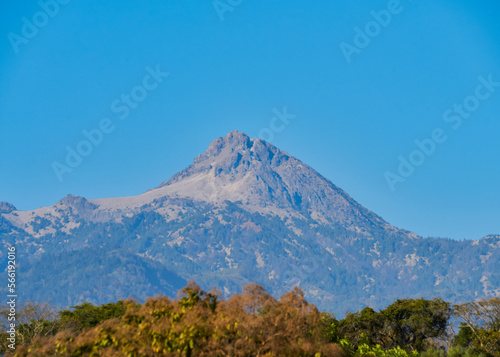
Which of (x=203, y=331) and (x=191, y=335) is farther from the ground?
(x=203, y=331)

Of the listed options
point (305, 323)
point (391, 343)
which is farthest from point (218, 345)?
point (391, 343)

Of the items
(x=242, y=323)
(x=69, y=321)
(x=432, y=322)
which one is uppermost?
(x=432, y=322)

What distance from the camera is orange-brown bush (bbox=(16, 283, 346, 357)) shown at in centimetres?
3172

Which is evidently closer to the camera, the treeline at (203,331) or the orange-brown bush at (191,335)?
the orange-brown bush at (191,335)

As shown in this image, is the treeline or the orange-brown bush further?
the treeline

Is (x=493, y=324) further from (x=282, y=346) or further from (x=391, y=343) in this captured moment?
(x=282, y=346)

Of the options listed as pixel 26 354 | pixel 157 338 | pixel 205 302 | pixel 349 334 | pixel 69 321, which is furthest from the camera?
pixel 349 334

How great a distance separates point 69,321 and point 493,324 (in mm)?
63361

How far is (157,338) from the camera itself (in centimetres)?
3177

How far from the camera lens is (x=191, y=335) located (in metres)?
31.4

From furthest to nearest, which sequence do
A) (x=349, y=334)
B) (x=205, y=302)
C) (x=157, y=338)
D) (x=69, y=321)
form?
(x=349, y=334) < (x=69, y=321) < (x=205, y=302) < (x=157, y=338)

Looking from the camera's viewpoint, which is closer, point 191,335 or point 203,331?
point 191,335

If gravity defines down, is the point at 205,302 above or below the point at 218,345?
above

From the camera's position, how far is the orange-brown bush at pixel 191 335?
31.7 meters
